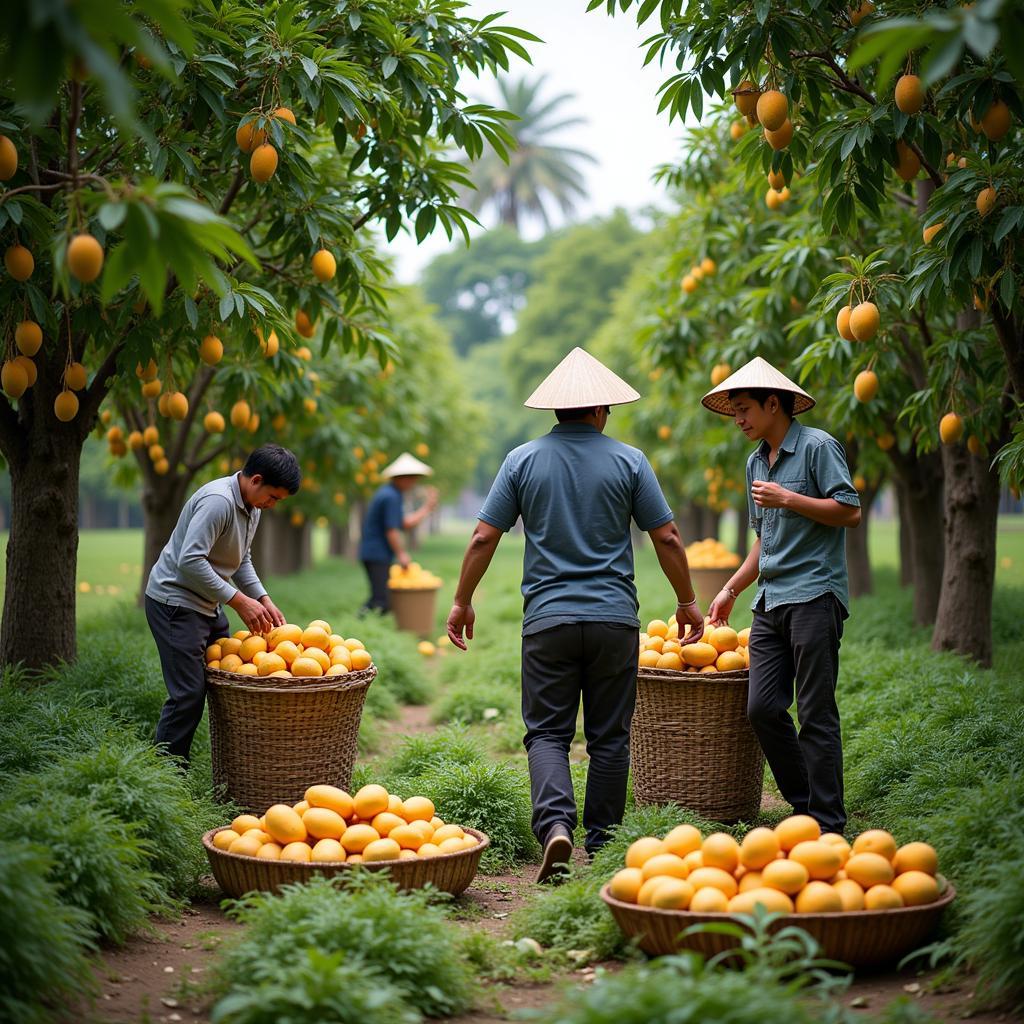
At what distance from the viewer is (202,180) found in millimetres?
6707

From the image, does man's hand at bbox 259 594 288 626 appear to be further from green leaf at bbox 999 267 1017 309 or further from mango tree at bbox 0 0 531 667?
green leaf at bbox 999 267 1017 309

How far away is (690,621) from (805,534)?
0.78m

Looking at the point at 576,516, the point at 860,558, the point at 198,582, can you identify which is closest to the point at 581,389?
the point at 576,516

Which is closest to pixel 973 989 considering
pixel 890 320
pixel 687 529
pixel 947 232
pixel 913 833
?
pixel 913 833

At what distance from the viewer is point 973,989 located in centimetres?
378

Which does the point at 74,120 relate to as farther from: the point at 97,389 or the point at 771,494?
the point at 771,494

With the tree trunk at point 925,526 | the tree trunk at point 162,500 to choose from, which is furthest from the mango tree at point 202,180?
the tree trunk at point 925,526

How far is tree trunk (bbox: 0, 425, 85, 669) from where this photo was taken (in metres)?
7.44

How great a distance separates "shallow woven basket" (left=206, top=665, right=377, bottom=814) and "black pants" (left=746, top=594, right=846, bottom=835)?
82.0 inches

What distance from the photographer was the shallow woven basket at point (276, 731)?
588cm

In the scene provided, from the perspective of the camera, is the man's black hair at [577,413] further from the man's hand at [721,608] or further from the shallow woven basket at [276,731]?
the shallow woven basket at [276,731]

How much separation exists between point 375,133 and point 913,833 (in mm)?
5097

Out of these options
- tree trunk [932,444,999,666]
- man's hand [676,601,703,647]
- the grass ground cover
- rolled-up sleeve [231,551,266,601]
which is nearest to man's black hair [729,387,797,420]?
man's hand [676,601,703,647]

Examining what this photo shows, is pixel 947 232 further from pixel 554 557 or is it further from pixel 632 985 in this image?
pixel 632 985
